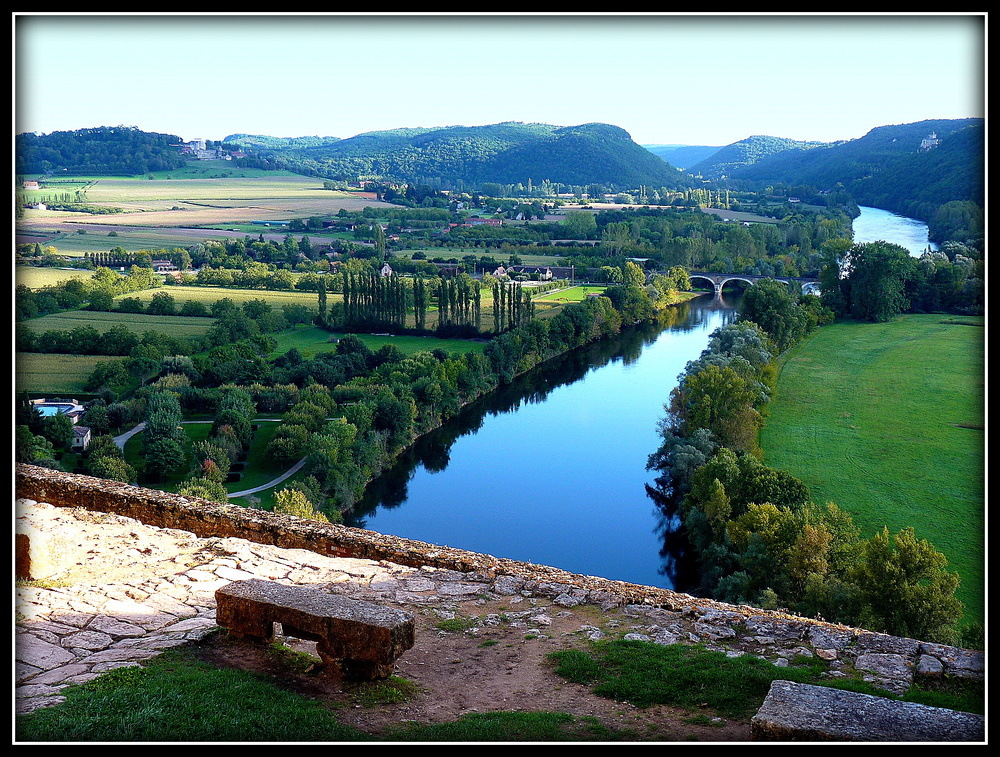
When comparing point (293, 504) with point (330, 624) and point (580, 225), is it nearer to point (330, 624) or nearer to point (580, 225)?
point (330, 624)

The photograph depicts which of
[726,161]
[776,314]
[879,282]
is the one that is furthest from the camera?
[726,161]

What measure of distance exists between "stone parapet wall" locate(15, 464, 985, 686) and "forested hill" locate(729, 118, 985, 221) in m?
2.31

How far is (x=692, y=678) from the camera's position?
149 inches

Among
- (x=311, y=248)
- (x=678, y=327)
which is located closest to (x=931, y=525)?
(x=678, y=327)

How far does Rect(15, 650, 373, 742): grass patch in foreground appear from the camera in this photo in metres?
2.83

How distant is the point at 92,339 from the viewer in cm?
2139

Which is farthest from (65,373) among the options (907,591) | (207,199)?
(207,199)

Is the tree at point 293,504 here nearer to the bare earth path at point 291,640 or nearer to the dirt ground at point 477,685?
the bare earth path at point 291,640

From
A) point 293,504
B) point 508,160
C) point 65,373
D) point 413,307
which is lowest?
point 293,504

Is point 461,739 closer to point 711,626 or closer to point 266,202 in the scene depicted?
point 711,626

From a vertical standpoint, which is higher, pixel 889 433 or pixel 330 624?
pixel 330 624

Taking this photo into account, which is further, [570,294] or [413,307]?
[570,294]

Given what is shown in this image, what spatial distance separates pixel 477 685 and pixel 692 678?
0.94m

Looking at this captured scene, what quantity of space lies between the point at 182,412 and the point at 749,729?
69.9ft
